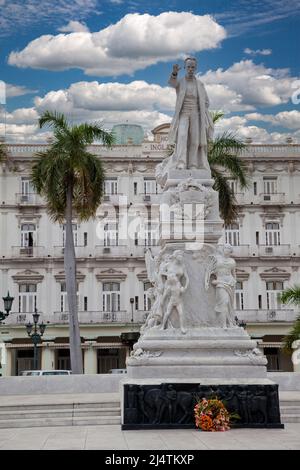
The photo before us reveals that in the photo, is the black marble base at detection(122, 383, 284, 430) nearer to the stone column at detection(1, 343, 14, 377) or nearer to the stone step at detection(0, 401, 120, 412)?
the stone step at detection(0, 401, 120, 412)

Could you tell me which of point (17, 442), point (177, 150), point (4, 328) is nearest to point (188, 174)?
point (177, 150)

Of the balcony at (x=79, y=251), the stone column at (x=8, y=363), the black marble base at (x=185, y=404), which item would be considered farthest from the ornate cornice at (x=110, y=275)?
the black marble base at (x=185, y=404)

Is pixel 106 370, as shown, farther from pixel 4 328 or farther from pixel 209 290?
pixel 209 290

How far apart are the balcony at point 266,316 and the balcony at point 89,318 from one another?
611 centimetres

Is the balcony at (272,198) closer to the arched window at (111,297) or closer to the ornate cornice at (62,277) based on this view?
the arched window at (111,297)

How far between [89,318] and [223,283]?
3104 centimetres

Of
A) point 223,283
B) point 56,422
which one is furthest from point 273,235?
point 56,422

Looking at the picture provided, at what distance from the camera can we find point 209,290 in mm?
13492

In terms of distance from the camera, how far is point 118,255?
44.8m

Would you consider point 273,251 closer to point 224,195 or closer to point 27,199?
point 27,199

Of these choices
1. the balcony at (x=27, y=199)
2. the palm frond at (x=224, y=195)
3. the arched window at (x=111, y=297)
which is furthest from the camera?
the balcony at (x=27, y=199)

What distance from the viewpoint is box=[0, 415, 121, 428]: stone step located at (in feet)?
41.1

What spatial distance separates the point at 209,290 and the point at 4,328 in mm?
31474

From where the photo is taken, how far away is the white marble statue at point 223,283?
43.5ft
